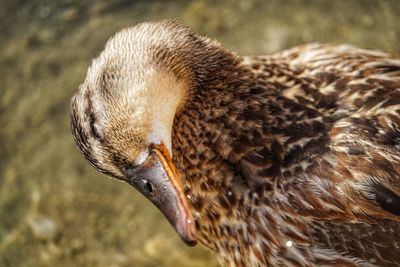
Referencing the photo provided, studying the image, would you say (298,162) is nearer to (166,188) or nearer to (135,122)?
(166,188)

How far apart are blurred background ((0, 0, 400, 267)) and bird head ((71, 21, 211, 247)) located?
49.2 inches

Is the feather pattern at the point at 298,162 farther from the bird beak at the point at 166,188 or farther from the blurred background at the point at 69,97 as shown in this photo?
the blurred background at the point at 69,97

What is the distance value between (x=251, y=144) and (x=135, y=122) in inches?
20.9

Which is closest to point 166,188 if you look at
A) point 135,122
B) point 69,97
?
point 135,122

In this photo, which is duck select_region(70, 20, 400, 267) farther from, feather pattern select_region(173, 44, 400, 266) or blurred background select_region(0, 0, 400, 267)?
blurred background select_region(0, 0, 400, 267)

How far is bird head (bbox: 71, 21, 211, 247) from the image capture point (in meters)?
2.66

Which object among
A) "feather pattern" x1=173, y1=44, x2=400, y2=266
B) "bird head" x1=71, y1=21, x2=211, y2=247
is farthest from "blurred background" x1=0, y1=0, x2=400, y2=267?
"bird head" x1=71, y1=21, x2=211, y2=247

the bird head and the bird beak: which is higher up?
the bird head

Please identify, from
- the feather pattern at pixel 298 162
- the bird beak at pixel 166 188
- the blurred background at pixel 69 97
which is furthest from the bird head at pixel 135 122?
the blurred background at pixel 69 97

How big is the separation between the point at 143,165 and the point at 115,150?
140 mm

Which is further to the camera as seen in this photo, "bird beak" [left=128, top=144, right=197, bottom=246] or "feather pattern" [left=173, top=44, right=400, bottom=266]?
"bird beak" [left=128, top=144, right=197, bottom=246]

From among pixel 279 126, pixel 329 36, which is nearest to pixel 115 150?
pixel 279 126

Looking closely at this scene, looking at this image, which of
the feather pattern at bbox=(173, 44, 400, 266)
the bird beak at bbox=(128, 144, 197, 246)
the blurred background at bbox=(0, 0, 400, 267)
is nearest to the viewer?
the feather pattern at bbox=(173, 44, 400, 266)

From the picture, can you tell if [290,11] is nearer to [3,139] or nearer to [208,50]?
[208,50]
